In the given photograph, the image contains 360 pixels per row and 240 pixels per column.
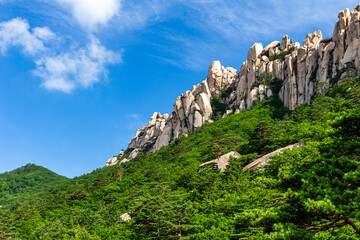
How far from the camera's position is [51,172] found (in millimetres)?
184375

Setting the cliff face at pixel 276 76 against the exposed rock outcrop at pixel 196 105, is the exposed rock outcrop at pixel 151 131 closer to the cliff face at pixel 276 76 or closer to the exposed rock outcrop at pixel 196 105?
the cliff face at pixel 276 76

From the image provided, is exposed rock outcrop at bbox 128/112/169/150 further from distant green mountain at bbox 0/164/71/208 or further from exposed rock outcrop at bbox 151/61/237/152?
distant green mountain at bbox 0/164/71/208

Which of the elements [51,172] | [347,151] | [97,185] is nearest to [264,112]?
[97,185]

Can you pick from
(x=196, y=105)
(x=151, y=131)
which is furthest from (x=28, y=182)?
(x=196, y=105)

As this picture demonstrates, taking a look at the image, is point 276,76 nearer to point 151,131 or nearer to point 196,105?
point 196,105

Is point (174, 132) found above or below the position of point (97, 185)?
above

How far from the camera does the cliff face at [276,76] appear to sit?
72.2 metres

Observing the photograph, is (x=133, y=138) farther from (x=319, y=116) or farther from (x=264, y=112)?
(x=319, y=116)

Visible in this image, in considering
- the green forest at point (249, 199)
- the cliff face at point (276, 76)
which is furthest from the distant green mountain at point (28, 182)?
the green forest at point (249, 199)

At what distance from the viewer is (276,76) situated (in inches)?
3888

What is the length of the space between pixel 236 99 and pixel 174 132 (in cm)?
2811

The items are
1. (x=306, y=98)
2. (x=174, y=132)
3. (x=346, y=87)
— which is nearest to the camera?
(x=346, y=87)

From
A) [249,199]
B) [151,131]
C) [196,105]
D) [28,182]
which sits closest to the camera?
[249,199]

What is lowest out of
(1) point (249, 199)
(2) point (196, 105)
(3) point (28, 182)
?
(1) point (249, 199)
